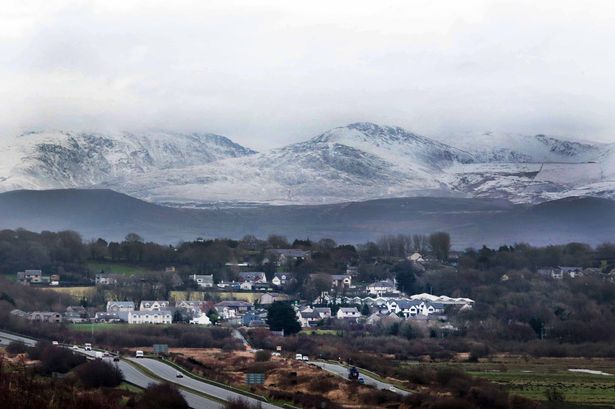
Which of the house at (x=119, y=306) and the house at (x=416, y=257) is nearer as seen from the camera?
the house at (x=119, y=306)

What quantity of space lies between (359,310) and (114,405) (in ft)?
147

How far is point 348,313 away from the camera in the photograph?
7900 centimetres

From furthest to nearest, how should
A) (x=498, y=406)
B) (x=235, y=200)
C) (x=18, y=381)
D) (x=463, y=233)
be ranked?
(x=235, y=200) < (x=463, y=233) < (x=498, y=406) < (x=18, y=381)

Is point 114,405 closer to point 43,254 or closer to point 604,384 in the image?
point 604,384

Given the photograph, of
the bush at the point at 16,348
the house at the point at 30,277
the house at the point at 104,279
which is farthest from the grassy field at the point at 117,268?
the bush at the point at 16,348

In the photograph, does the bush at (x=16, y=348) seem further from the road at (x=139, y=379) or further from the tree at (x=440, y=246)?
the tree at (x=440, y=246)

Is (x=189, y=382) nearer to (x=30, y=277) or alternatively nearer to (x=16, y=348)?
(x=16, y=348)

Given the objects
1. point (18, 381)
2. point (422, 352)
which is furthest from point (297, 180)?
point (18, 381)

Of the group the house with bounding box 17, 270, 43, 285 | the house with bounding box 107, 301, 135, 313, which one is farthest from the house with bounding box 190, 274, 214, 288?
the house with bounding box 107, 301, 135, 313

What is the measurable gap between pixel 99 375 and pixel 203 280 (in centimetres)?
4591

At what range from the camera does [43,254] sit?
299 ft

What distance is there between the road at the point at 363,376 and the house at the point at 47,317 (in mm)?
17101

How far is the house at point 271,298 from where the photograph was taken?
8344 centimetres

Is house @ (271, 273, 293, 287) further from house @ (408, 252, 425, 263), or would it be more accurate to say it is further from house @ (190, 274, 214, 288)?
house @ (408, 252, 425, 263)
